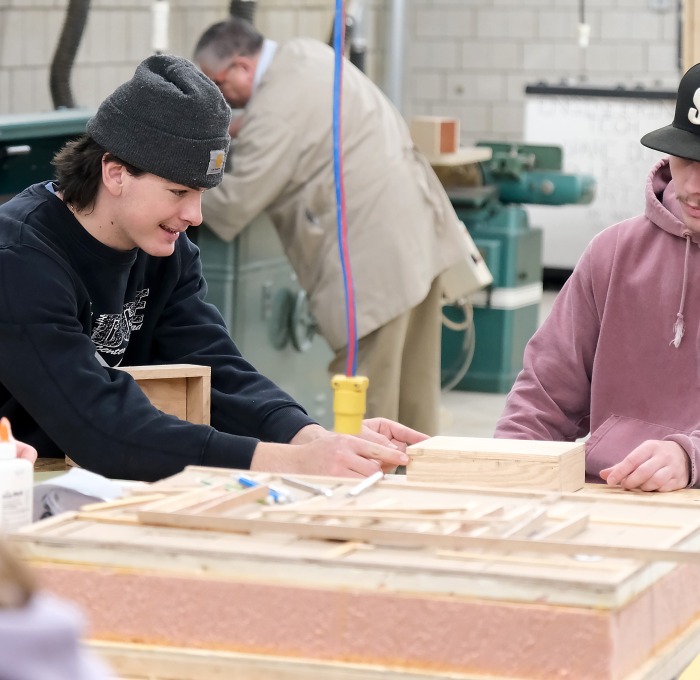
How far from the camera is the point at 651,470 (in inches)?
80.2

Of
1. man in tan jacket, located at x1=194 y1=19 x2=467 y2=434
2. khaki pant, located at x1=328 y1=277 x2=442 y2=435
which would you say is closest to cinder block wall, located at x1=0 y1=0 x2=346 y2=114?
man in tan jacket, located at x1=194 y1=19 x2=467 y2=434

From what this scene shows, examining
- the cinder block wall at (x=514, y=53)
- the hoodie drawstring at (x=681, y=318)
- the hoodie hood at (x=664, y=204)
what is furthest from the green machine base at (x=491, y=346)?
the hoodie drawstring at (x=681, y=318)

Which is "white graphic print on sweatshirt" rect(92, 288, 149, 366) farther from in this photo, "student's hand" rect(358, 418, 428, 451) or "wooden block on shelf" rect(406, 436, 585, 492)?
"wooden block on shelf" rect(406, 436, 585, 492)

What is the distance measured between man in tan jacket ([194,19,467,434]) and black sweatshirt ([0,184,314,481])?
241cm

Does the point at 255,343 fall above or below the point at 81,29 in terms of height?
below

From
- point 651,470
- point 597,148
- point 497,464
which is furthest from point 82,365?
point 597,148

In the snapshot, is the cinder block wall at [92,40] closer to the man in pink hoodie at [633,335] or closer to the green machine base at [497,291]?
the green machine base at [497,291]

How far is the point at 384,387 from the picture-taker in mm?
4992

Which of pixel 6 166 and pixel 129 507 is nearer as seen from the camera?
pixel 129 507

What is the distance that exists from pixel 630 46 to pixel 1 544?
8939 millimetres

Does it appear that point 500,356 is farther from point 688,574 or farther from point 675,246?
point 688,574

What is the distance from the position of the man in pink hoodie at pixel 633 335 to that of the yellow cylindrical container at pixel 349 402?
39cm

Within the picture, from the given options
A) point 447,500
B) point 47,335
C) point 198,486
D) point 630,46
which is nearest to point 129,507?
point 198,486

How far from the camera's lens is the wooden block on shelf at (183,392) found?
2.28m
